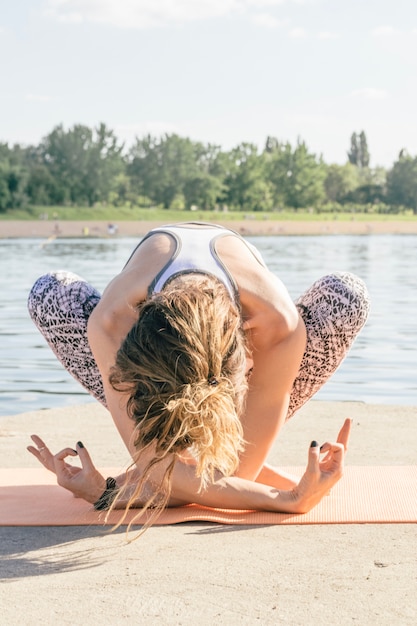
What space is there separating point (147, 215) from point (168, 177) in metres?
9.88

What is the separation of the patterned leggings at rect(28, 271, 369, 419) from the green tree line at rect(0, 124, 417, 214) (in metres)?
52.3

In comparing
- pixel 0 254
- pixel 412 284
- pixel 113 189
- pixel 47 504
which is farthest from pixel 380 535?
pixel 113 189

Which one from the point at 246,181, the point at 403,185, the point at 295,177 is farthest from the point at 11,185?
the point at 403,185

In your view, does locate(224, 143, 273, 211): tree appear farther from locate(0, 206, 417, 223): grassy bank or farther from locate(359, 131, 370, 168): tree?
locate(359, 131, 370, 168): tree

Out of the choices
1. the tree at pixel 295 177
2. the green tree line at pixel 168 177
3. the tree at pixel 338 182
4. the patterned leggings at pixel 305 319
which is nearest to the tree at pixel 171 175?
the green tree line at pixel 168 177

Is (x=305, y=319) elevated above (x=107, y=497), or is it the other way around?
(x=305, y=319)

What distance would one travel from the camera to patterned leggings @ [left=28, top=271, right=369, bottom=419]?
327 centimetres

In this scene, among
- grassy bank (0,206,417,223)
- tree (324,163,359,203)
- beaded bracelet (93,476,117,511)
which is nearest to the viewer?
beaded bracelet (93,476,117,511)

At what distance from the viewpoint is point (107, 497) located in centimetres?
299

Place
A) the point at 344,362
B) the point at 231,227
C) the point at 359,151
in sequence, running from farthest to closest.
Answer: the point at 359,151, the point at 231,227, the point at 344,362

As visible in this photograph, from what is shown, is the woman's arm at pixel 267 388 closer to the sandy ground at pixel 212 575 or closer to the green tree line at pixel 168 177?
the sandy ground at pixel 212 575

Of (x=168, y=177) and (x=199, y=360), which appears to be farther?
(x=168, y=177)

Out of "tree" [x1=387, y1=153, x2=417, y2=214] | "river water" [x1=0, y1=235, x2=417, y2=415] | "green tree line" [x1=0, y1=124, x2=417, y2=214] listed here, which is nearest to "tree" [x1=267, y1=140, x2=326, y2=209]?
"green tree line" [x1=0, y1=124, x2=417, y2=214]

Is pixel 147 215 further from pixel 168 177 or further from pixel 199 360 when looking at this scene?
pixel 199 360
